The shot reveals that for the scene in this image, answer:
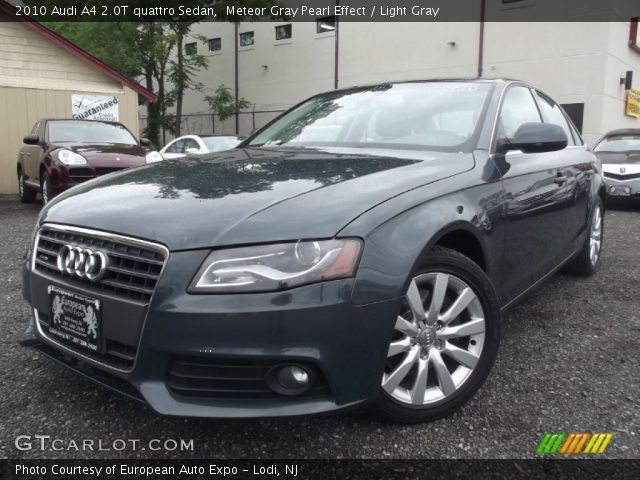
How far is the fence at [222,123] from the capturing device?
2536 centimetres

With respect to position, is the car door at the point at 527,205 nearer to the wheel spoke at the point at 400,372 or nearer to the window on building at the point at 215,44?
the wheel spoke at the point at 400,372

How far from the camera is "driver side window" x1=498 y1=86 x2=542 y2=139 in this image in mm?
2941

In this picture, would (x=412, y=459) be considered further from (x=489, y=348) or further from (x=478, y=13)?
(x=478, y=13)

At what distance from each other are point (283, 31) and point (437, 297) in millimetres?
24889

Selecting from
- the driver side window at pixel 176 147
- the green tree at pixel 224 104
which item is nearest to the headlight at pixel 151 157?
the driver side window at pixel 176 147

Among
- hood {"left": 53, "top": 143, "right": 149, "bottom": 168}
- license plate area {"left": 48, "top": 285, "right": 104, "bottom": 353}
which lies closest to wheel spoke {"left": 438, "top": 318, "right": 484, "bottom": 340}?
license plate area {"left": 48, "top": 285, "right": 104, "bottom": 353}

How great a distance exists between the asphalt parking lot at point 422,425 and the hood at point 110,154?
182 inches

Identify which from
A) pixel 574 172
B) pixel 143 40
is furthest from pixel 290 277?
pixel 143 40

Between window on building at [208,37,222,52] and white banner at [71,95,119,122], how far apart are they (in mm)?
15940

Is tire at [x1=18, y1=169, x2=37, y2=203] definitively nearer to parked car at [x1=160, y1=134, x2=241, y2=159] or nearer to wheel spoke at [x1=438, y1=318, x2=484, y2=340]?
parked car at [x1=160, y1=134, x2=241, y2=159]

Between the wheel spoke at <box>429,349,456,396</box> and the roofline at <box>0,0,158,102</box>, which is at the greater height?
the roofline at <box>0,0,158,102</box>

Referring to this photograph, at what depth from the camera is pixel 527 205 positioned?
112 inches

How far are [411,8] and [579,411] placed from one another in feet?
67.0

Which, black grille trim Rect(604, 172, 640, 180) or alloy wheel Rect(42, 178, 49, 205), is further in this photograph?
black grille trim Rect(604, 172, 640, 180)
